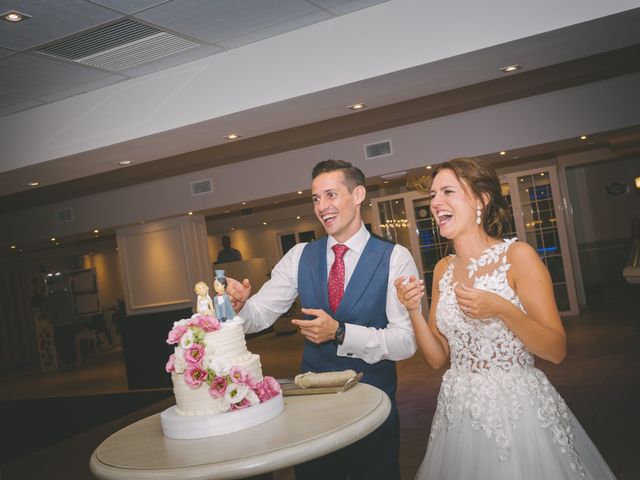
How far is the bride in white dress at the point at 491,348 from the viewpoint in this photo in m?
2.27

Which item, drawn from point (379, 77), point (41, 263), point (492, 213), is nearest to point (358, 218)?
point (492, 213)

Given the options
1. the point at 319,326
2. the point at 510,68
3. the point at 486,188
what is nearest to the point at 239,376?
the point at 319,326

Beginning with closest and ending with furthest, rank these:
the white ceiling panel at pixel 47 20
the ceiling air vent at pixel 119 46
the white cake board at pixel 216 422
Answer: the white cake board at pixel 216 422
the white ceiling panel at pixel 47 20
the ceiling air vent at pixel 119 46

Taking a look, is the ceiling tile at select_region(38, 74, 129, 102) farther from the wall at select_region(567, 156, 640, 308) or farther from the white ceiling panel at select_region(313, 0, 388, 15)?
the wall at select_region(567, 156, 640, 308)

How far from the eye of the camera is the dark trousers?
2.65 m

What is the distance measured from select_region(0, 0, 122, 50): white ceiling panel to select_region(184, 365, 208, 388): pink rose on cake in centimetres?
249

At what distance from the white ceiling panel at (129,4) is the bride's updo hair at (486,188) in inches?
84.2

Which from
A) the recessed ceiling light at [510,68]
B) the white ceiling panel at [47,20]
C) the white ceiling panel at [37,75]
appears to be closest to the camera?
the white ceiling panel at [47,20]

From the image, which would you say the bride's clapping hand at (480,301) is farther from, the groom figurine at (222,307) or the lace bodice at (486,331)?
the groom figurine at (222,307)

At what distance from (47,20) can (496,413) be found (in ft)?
10.9

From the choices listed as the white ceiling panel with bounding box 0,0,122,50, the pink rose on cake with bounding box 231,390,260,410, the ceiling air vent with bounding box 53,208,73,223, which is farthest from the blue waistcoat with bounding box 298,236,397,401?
the ceiling air vent with bounding box 53,208,73,223

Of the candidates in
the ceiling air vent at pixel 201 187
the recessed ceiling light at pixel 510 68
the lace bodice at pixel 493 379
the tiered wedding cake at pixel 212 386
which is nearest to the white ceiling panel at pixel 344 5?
the recessed ceiling light at pixel 510 68

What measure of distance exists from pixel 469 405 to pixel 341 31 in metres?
2.89

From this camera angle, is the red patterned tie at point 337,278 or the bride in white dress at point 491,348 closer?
the bride in white dress at point 491,348
